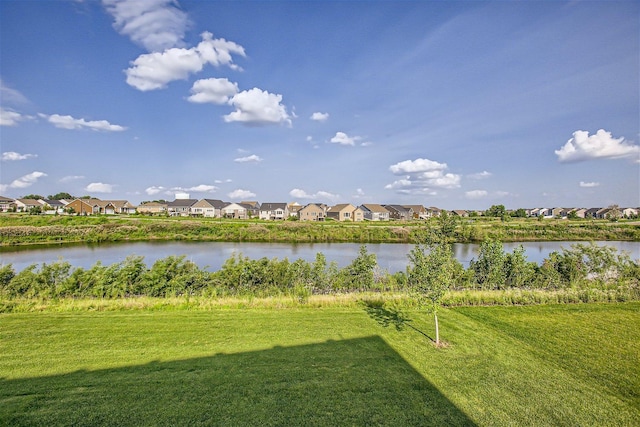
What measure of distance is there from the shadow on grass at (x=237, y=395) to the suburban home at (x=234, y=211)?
78544 mm

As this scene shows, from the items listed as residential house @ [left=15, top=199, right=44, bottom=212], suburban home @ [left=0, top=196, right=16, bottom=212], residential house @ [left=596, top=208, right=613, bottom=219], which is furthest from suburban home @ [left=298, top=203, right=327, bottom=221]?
residential house @ [left=596, top=208, right=613, bottom=219]

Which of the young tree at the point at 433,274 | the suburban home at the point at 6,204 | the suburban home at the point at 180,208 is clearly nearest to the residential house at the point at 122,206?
the suburban home at the point at 180,208

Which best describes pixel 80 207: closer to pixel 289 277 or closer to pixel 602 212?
pixel 289 277

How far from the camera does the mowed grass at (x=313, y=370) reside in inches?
191

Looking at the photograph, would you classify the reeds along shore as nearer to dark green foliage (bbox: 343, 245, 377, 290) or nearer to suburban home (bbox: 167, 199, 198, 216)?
dark green foliage (bbox: 343, 245, 377, 290)

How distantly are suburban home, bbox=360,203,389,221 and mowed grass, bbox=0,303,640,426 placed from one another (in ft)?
233

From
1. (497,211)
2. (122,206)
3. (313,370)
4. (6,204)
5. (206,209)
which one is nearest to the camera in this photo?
(313,370)

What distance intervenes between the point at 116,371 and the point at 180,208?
81679mm

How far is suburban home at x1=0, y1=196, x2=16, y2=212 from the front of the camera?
78.3 m

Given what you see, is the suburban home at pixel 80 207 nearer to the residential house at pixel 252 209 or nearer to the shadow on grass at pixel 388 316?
the residential house at pixel 252 209

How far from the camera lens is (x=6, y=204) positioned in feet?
261

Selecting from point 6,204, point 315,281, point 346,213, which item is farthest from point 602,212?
point 6,204

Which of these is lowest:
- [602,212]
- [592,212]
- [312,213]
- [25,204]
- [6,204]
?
[312,213]

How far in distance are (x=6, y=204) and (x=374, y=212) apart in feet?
300
